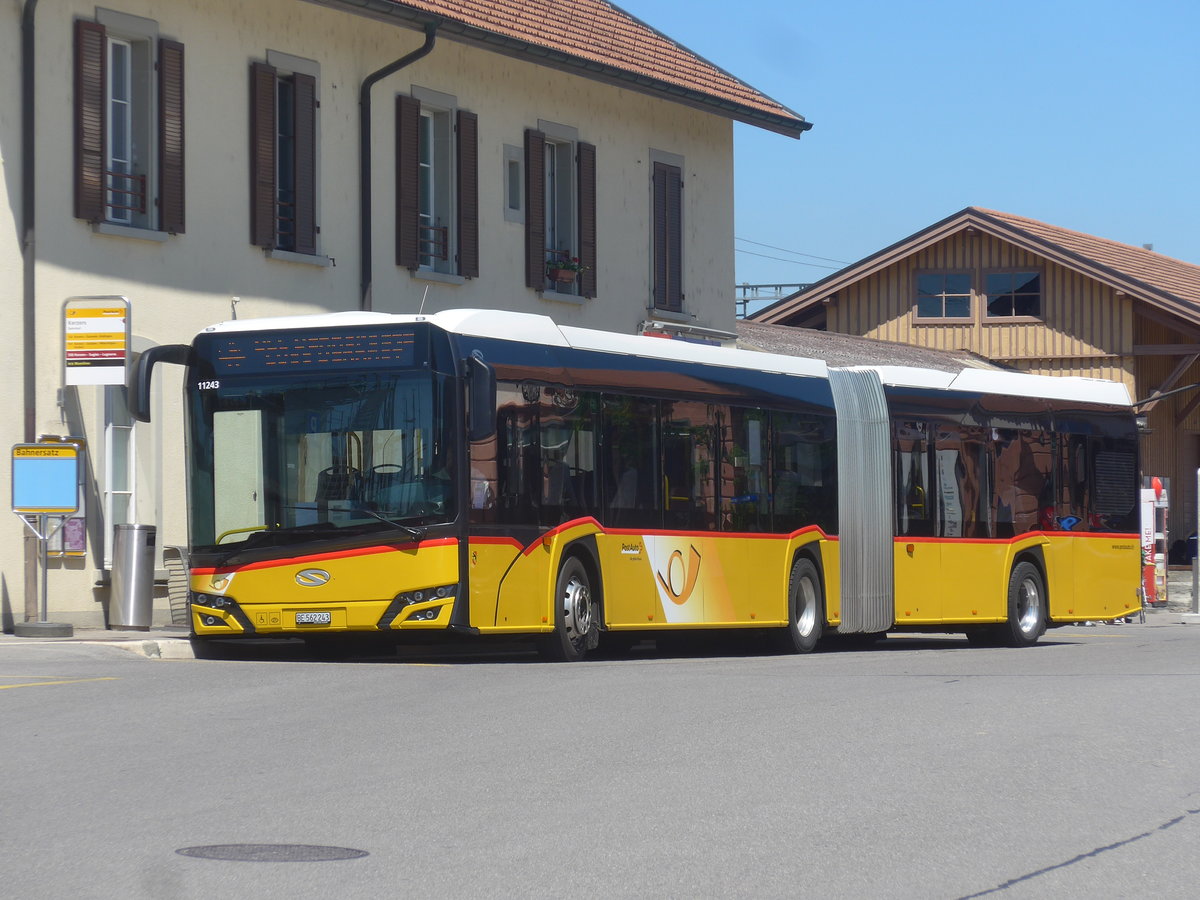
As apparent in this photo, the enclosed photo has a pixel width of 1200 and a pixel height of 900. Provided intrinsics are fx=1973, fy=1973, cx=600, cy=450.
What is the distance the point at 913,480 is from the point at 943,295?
28736mm

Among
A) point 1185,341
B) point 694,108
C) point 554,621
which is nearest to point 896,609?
point 554,621

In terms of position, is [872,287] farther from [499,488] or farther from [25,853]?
[25,853]

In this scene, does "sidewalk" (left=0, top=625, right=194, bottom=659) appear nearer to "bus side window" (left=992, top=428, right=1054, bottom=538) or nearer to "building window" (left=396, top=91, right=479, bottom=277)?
"building window" (left=396, top=91, right=479, bottom=277)

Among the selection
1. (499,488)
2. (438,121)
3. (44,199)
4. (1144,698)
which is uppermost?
(438,121)

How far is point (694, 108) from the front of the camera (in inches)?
1194

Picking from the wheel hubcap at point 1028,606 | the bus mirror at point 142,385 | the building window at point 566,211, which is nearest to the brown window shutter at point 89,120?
the bus mirror at point 142,385

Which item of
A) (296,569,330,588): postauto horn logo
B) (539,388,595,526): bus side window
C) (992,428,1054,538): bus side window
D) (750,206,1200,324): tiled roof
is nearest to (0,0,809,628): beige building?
(539,388,595,526): bus side window

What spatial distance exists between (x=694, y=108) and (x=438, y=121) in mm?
6046

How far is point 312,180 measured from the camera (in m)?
23.2

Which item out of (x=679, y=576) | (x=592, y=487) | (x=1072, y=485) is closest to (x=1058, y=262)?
(x=1072, y=485)

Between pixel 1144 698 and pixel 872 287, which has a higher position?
pixel 872 287

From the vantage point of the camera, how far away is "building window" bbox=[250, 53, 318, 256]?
2230 cm

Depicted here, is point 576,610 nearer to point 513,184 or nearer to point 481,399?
point 481,399

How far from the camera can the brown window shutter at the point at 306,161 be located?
2294 cm
